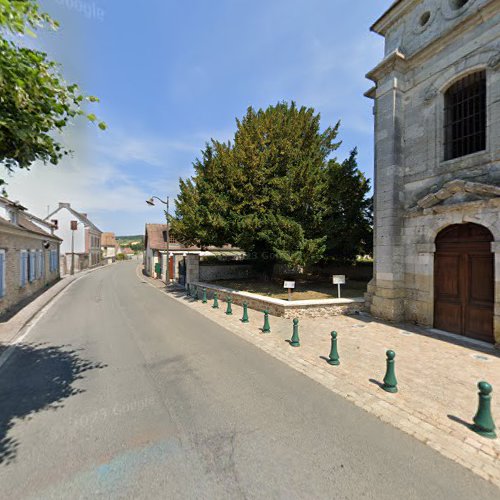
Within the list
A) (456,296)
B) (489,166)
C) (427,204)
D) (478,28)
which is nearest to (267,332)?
(456,296)

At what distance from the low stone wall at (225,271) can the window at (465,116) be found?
45.3 ft

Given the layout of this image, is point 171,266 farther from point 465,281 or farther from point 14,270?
point 465,281

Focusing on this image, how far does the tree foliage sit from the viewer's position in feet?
42.2

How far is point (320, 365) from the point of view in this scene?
6.06m

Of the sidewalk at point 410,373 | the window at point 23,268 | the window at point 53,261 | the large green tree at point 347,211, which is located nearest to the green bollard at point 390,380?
the sidewalk at point 410,373

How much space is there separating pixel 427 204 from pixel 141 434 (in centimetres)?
932

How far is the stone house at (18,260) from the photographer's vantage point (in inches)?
455

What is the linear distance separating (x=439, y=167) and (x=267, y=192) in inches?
288

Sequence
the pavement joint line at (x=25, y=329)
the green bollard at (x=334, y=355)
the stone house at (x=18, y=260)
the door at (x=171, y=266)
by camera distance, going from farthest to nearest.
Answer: the door at (x=171, y=266), the stone house at (x=18, y=260), the pavement joint line at (x=25, y=329), the green bollard at (x=334, y=355)

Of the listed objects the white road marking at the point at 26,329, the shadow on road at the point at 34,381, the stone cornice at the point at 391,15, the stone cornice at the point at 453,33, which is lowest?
the white road marking at the point at 26,329

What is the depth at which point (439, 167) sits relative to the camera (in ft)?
28.4

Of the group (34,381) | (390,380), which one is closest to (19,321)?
(34,381)

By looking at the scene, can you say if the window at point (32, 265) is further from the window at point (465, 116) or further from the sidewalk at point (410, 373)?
the window at point (465, 116)

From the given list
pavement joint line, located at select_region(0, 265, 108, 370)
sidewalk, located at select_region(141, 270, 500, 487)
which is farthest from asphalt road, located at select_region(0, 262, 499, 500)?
pavement joint line, located at select_region(0, 265, 108, 370)
